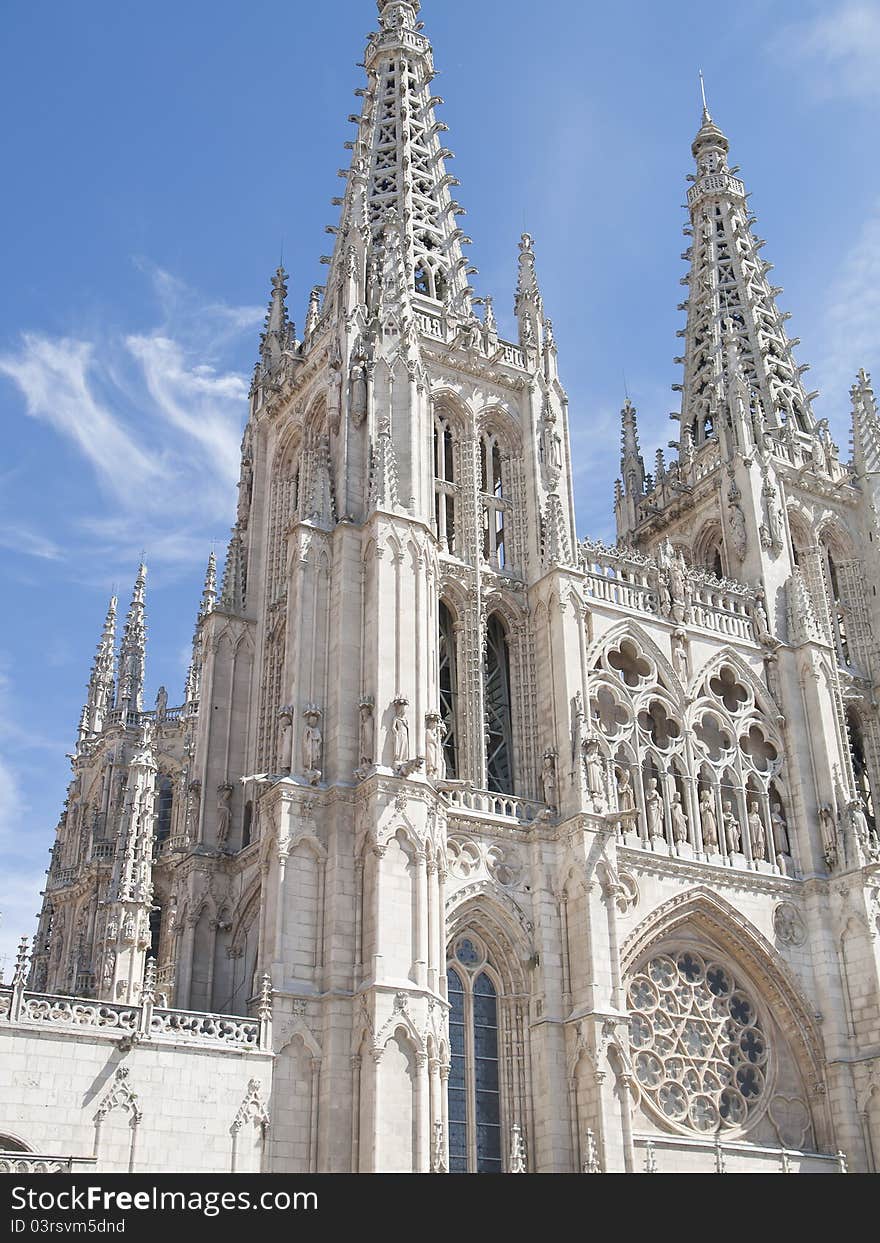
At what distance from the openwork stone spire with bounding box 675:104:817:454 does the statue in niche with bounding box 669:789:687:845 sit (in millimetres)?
12655

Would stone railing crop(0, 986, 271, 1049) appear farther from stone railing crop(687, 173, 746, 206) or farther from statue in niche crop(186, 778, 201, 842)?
stone railing crop(687, 173, 746, 206)

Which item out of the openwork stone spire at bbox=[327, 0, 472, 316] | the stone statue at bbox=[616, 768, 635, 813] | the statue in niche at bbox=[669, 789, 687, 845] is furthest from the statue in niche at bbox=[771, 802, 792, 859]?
the openwork stone spire at bbox=[327, 0, 472, 316]

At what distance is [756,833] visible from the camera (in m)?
34.6

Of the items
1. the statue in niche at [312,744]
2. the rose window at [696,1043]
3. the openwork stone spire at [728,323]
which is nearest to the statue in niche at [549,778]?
the rose window at [696,1043]

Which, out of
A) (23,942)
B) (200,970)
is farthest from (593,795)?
(23,942)

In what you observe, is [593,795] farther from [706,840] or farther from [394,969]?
[394,969]

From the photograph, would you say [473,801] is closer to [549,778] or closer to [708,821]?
[549,778]

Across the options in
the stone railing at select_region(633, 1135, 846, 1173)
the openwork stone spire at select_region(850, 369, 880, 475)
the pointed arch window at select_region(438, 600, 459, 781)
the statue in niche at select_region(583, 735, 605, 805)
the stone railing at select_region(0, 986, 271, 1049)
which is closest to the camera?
the stone railing at select_region(0, 986, 271, 1049)

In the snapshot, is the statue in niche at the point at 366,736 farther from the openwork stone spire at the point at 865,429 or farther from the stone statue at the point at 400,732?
the openwork stone spire at the point at 865,429

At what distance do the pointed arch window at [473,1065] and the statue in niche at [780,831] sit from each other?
946 cm

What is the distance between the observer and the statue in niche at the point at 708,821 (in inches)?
1321

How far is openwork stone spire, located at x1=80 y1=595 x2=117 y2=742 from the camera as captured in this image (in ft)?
182

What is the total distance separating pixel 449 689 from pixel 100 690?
27203 mm
